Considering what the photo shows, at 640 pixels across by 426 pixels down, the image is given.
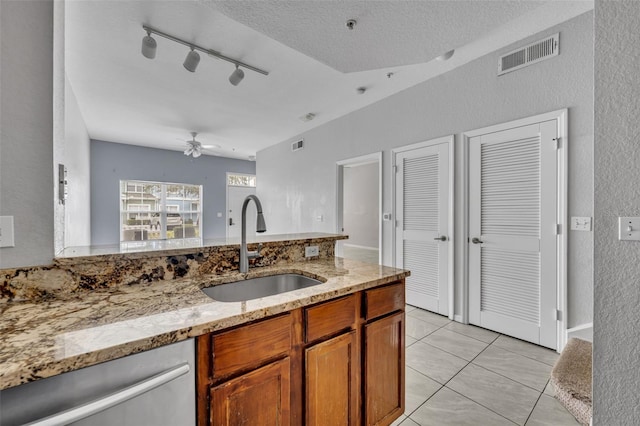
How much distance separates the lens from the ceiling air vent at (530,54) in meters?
2.42

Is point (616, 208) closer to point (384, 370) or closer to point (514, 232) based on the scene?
point (384, 370)

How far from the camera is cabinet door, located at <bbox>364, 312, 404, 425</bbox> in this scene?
54.7 inches

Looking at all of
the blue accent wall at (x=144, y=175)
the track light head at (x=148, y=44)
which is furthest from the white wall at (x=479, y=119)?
the blue accent wall at (x=144, y=175)

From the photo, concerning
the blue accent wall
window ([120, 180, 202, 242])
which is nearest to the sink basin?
the blue accent wall

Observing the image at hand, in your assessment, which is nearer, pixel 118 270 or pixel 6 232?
pixel 6 232

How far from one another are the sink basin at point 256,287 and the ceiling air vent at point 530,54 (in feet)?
9.29

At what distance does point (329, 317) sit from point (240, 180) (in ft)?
25.3

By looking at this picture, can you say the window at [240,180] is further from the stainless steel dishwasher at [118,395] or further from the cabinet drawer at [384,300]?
the stainless steel dishwasher at [118,395]

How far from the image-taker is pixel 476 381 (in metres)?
2.04

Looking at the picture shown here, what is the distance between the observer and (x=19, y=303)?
3.46ft

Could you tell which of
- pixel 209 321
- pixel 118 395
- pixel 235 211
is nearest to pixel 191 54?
pixel 209 321

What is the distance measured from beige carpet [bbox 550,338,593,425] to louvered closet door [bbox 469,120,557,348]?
1320mm

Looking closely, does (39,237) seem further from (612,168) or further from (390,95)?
(390,95)

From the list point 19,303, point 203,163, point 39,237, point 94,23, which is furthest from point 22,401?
point 203,163
